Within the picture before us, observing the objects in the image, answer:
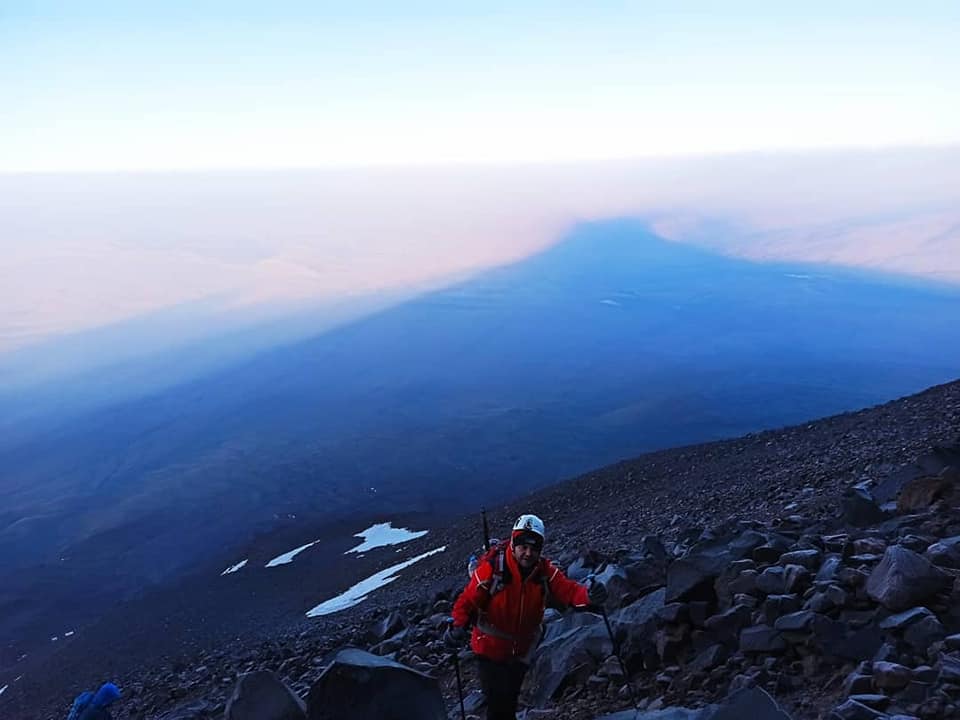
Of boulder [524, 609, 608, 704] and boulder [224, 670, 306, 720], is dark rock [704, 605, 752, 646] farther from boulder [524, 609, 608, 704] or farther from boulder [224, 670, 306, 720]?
boulder [224, 670, 306, 720]

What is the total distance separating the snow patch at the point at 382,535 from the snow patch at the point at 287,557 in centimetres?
399

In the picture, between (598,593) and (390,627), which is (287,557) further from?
(598,593)

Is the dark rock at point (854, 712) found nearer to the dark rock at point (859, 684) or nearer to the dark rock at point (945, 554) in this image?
the dark rock at point (859, 684)

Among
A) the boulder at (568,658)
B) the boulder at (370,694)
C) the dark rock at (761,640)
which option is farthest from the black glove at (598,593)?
the boulder at (370,694)

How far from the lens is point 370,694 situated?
8438mm

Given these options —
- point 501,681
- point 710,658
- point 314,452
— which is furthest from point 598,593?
point 314,452

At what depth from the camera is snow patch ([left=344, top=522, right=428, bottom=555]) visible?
191ft

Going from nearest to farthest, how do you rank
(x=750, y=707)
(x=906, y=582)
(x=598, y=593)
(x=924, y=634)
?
(x=750, y=707)
(x=924, y=634)
(x=906, y=582)
(x=598, y=593)

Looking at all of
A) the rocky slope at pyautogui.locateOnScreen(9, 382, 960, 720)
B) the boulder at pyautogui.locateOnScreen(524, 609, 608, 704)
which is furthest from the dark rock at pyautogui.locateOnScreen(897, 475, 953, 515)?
the boulder at pyautogui.locateOnScreen(524, 609, 608, 704)

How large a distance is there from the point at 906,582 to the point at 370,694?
511 centimetres

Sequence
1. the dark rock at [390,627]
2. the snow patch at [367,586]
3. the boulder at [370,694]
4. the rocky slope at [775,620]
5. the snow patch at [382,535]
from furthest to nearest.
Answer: the snow patch at [382,535] < the snow patch at [367,586] < the dark rock at [390,627] < the boulder at [370,694] < the rocky slope at [775,620]

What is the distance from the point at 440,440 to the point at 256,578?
279 feet

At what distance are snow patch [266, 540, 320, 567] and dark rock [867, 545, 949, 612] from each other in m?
52.6

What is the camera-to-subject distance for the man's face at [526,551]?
6859 millimetres
